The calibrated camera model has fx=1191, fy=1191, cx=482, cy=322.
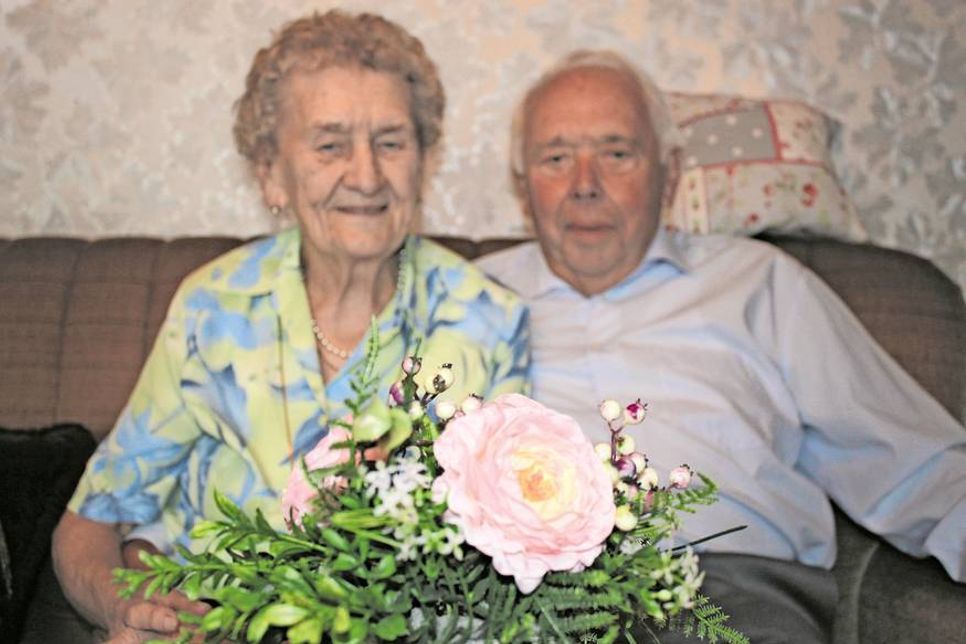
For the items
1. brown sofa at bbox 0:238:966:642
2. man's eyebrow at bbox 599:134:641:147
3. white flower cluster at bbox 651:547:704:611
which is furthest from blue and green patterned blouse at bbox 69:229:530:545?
white flower cluster at bbox 651:547:704:611

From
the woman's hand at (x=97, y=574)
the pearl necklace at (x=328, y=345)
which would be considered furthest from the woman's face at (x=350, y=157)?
the woman's hand at (x=97, y=574)

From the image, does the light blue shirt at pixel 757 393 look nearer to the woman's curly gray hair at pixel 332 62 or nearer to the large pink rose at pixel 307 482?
the woman's curly gray hair at pixel 332 62

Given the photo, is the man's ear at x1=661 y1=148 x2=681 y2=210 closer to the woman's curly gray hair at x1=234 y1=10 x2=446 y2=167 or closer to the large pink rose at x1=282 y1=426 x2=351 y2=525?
the woman's curly gray hair at x1=234 y1=10 x2=446 y2=167

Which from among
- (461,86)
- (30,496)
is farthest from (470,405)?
(461,86)

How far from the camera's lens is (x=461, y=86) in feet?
8.82

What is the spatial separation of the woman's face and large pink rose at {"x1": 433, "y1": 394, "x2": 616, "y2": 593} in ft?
3.03

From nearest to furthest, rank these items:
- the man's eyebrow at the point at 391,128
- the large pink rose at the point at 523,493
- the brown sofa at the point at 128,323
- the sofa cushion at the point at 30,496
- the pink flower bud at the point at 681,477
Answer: the large pink rose at the point at 523,493, the pink flower bud at the point at 681,477, the sofa cushion at the point at 30,496, the man's eyebrow at the point at 391,128, the brown sofa at the point at 128,323

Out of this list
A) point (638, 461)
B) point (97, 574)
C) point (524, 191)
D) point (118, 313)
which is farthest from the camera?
point (524, 191)

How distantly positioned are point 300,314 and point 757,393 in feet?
2.60

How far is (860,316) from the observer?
2.18 m

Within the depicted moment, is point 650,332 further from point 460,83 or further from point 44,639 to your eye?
point 44,639

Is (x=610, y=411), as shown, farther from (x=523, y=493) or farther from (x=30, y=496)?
(x=30, y=496)

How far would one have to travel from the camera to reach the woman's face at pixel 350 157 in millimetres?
1831

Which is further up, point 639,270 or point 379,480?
point 379,480
